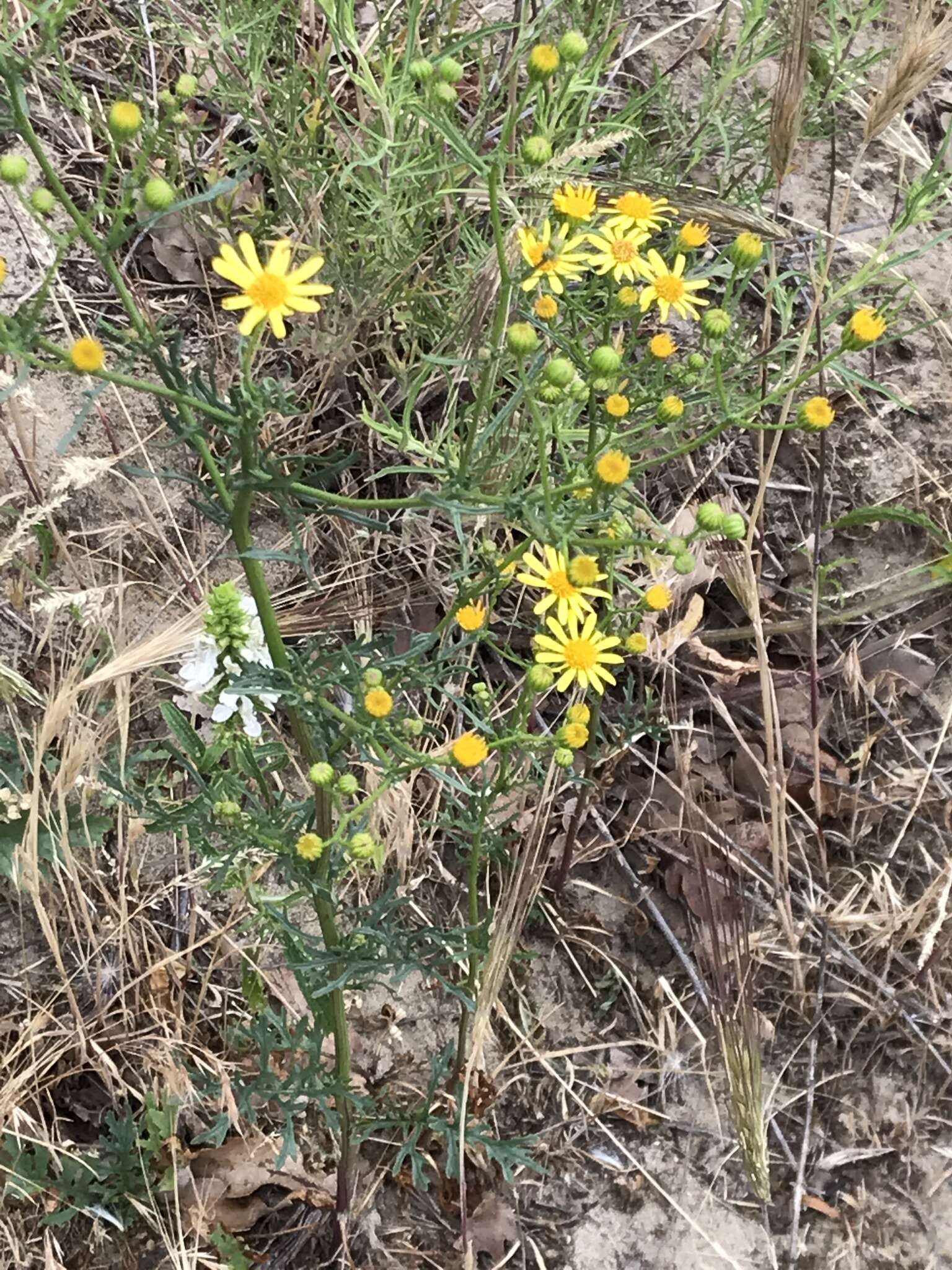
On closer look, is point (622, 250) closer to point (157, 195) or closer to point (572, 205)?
→ point (572, 205)

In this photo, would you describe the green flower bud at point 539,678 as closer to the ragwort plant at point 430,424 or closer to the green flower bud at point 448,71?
the ragwort plant at point 430,424

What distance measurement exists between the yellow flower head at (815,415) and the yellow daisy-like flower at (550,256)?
1.41 ft

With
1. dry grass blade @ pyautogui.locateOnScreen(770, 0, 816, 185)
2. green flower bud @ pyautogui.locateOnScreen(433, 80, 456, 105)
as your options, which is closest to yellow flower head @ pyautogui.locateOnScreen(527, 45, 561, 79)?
green flower bud @ pyautogui.locateOnScreen(433, 80, 456, 105)

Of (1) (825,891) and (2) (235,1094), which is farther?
(1) (825,891)

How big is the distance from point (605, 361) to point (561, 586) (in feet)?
1.12

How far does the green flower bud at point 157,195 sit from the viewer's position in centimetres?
122

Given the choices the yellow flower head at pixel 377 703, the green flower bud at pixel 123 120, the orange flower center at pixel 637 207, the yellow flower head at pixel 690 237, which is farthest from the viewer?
the orange flower center at pixel 637 207

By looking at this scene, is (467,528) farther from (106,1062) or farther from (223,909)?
(106,1062)

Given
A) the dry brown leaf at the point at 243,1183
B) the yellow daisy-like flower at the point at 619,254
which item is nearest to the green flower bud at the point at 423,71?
the yellow daisy-like flower at the point at 619,254

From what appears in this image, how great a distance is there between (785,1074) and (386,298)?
6.35 ft

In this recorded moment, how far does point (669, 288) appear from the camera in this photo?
1799mm

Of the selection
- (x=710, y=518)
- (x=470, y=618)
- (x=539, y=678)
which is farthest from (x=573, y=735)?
(x=710, y=518)

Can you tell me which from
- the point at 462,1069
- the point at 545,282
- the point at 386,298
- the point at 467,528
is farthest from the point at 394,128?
the point at 462,1069

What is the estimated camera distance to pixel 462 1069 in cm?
197
